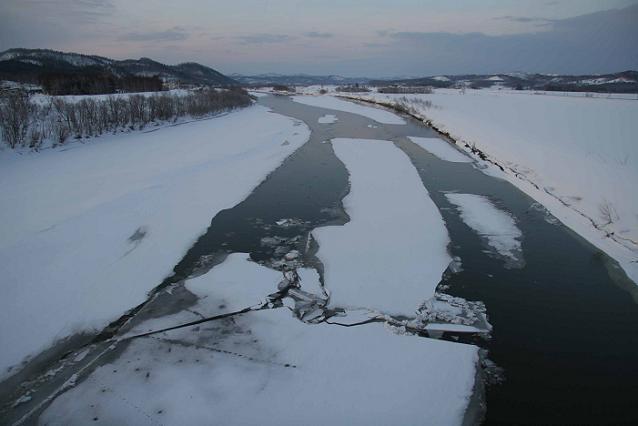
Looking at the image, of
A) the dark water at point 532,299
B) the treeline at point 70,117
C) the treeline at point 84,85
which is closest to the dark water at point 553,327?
the dark water at point 532,299

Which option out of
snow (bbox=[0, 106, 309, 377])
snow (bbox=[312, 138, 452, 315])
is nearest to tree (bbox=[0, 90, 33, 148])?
snow (bbox=[0, 106, 309, 377])

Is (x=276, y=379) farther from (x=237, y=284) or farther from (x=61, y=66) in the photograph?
(x=61, y=66)

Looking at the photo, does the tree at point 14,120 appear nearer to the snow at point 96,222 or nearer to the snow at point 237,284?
the snow at point 96,222

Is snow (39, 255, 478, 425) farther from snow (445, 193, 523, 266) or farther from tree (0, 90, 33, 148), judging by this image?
tree (0, 90, 33, 148)

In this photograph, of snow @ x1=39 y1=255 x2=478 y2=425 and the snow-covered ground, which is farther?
the snow-covered ground

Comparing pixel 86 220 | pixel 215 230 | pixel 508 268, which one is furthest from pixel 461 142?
pixel 86 220
